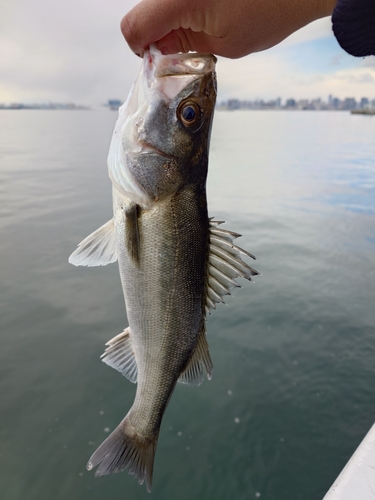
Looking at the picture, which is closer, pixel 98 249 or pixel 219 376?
pixel 98 249

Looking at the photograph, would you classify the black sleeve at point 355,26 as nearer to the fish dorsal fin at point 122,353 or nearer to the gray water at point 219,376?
the fish dorsal fin at point 122,353

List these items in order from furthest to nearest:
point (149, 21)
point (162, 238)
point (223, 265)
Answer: point (223, 265) < point (162, 238) < point (149, 21)

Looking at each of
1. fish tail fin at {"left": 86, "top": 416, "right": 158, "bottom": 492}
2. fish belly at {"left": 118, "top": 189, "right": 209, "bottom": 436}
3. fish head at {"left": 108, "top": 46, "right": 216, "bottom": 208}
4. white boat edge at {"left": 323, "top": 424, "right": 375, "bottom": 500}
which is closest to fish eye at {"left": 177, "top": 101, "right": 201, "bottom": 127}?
fish head at {"left": 108, "top": 46, "right": 216, "bottom": 208}

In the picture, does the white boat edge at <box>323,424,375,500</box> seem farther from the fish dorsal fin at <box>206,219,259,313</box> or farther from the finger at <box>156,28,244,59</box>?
the finger at <box>156,28,244,59</box>

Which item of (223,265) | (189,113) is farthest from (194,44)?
(223,265)

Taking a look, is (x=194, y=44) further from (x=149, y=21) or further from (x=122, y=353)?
(x=122, y=353)

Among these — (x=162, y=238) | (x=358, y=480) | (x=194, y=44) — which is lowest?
(x=358, y=480)

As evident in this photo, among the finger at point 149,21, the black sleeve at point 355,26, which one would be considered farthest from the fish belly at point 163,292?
the black sleeve at point 355,26
